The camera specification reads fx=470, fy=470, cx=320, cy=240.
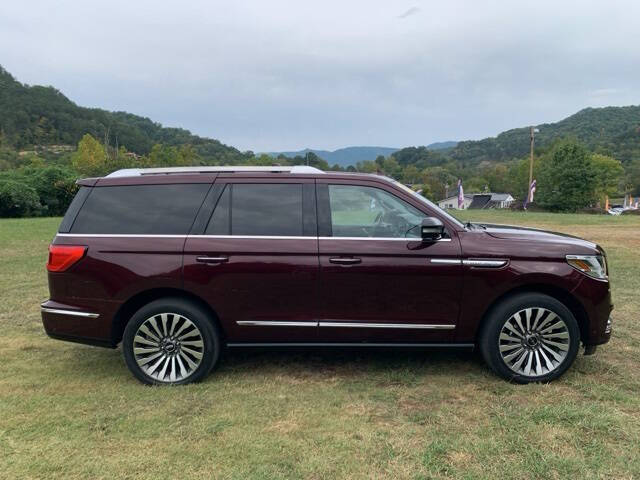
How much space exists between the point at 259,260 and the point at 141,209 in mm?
1149

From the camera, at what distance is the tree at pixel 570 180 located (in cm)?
5750

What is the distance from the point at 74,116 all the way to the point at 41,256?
312 feet

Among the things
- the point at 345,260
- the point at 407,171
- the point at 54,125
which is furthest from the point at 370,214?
the point at 54,125

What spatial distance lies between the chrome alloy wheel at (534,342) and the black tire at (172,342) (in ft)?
8.14

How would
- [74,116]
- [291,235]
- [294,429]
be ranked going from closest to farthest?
[294,429] → [291,235] → [74,116]

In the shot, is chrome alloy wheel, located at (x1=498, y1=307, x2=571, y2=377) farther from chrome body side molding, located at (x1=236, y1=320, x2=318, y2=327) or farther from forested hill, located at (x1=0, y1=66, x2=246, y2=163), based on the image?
forested hill, located at (x1=0, y1=66, x2=246, y2=163)

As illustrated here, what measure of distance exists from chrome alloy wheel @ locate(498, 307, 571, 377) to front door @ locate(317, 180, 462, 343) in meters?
0.48

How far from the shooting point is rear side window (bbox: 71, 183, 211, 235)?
4.04 metres

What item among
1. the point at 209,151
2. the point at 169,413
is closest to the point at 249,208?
the point at 169,413

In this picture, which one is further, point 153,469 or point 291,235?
point 291,235

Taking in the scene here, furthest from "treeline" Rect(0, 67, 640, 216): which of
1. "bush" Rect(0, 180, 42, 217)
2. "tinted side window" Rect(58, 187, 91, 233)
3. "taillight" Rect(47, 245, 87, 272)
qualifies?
"taillight" Rect(47, 245, 87, 272)

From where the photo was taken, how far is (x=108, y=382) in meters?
4.15

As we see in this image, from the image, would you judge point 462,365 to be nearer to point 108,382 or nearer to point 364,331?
point 364,331

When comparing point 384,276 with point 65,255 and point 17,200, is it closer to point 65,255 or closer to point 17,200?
point 65,255
